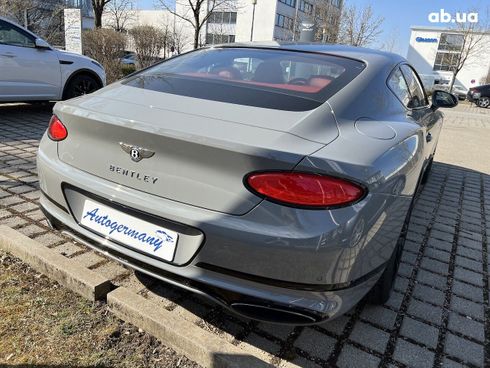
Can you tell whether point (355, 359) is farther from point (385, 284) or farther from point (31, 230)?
point (31, 230)

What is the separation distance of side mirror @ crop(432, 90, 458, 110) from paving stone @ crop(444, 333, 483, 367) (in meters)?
2.32

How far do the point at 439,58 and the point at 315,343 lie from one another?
65.3 meters

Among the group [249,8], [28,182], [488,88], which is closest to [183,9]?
[249,8]

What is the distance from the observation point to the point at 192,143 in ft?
5.74

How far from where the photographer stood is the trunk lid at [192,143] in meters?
1.69

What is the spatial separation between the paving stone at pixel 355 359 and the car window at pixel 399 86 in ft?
5.10

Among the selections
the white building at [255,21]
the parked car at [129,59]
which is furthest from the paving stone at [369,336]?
the white building at [255,21]

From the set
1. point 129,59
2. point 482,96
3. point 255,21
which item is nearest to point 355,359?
point 129,59

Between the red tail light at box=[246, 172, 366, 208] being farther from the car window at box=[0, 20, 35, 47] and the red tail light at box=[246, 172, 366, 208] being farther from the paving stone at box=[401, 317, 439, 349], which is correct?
the car window at box=[0, 20, 35, 47]

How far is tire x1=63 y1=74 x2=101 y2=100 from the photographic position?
744 centimetres

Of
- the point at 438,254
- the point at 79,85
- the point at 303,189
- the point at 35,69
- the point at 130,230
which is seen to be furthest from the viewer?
the point at 79,85

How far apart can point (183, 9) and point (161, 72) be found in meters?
57.2

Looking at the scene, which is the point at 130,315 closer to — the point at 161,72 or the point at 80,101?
the point at 80,101

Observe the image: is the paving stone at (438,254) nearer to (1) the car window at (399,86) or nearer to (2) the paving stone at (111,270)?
(1) the car window at (399,86)
